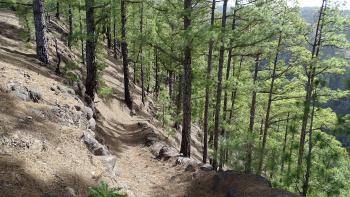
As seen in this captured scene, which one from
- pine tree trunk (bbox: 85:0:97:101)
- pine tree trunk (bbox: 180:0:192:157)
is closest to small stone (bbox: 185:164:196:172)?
pine tree trunk (bbox: 180:0:192:157)

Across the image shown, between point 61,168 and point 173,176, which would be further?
point 173,176

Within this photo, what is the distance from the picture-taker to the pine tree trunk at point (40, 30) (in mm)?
14922

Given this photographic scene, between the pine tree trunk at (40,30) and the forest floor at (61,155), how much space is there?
1.75 ft

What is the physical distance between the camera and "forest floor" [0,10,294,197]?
24.7 feet

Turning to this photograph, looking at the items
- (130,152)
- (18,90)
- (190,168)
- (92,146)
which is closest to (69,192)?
(92,146)

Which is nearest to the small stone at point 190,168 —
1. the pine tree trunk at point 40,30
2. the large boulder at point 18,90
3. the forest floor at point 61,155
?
the forest floor at point 61,155

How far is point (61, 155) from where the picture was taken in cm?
890

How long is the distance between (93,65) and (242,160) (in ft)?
28.7

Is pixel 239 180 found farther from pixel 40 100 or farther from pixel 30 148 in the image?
pixel 40 100

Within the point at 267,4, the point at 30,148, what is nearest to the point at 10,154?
the point at 30,148

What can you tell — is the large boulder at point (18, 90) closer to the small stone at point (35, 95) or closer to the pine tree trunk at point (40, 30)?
the small stone at point (35, 95)

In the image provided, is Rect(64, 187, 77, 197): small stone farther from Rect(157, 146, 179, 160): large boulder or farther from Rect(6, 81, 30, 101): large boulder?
Rect(157, 146, 179, 160): large boulder

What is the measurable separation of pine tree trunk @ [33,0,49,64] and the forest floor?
53cm

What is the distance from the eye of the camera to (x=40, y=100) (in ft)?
37.7
